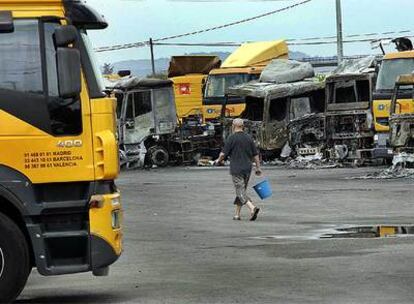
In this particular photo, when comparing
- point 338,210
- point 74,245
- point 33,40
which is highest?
point 33,40

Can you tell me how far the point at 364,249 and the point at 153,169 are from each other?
1960cm

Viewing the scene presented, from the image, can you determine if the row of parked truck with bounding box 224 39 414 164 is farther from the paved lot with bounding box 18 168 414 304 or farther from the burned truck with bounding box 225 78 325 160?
the paved lot with bounding box 18 168 414 304

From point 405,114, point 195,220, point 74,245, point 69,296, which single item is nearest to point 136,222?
point 195,220

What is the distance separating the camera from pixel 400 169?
23.7 meters

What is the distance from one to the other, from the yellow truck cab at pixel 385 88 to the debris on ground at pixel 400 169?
73.5 inches

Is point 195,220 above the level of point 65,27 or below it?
below

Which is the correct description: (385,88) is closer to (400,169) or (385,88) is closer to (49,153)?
(400,169)

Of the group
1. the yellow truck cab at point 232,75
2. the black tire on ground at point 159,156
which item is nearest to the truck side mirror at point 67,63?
the black tire on ground at point 159,156

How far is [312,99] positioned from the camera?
102 feet

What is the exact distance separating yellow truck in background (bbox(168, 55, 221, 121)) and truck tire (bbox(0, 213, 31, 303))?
2938 cm

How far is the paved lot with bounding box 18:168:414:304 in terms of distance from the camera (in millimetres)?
9039

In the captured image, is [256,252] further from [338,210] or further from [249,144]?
[338,210]

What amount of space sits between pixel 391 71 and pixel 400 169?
3948 mm

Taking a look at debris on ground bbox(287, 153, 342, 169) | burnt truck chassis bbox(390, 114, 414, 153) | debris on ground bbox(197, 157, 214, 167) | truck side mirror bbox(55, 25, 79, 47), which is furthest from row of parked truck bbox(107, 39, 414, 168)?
truck side mirror bbox(55, 25, 79, 47)
